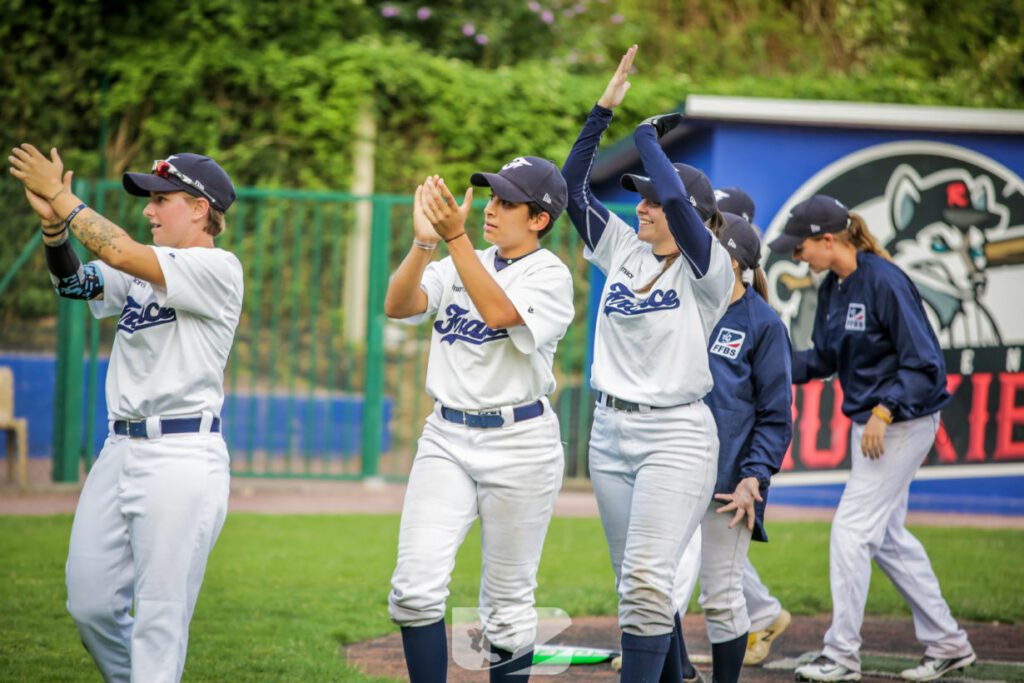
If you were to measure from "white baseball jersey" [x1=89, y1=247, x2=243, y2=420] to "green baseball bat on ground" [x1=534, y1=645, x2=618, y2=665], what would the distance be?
2162 mm

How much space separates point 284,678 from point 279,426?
6217 mm

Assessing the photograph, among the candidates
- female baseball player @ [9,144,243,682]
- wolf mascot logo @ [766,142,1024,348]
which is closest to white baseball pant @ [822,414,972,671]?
female baseball player @ [9,144,243,682]

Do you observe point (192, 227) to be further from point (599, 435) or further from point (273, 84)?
point (273, 84)

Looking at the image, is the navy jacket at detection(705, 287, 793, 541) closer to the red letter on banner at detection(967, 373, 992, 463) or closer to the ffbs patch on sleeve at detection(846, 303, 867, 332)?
the ffbs patch on sleeve at detection(846, 303, 867, 332)

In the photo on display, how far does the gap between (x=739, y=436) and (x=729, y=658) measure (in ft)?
2.84

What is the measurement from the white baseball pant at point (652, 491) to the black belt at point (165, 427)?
149cm

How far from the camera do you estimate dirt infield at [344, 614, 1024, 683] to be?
222 inches

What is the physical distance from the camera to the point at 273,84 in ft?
46.0

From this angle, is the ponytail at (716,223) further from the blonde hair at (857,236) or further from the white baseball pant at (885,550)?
the white baseball pant at (885,550)

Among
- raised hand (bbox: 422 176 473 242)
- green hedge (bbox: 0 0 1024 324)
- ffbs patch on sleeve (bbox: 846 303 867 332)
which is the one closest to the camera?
raised hand (bbox: 422 176 473 242)

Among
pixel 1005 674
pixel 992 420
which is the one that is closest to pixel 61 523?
pixel 1005 674

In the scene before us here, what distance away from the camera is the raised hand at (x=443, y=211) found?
165 inches

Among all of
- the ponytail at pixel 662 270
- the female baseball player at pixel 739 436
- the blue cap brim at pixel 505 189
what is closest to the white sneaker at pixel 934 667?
the female baseball player at pixel 739 436

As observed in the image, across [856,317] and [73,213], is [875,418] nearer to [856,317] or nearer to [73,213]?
[856,317]
